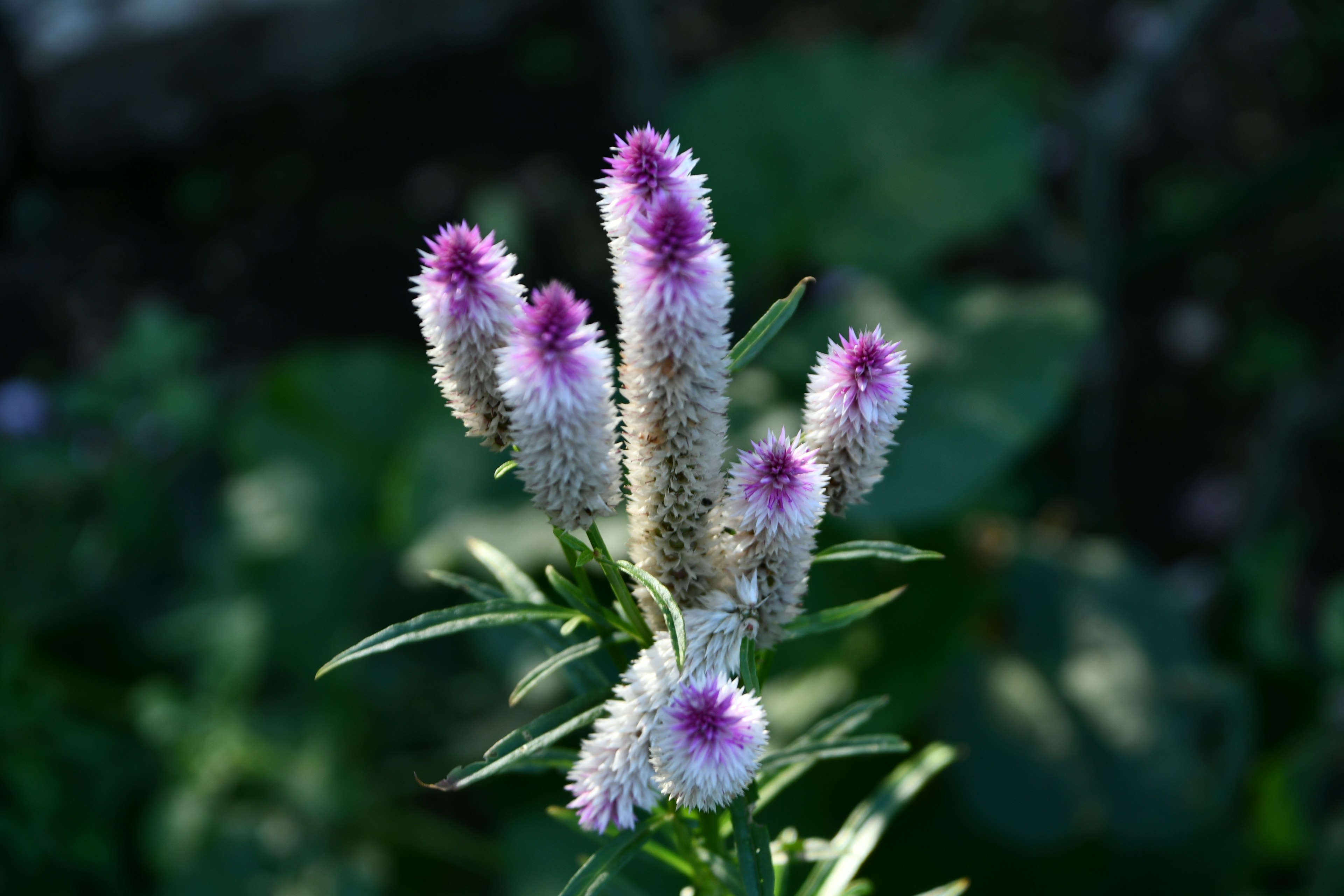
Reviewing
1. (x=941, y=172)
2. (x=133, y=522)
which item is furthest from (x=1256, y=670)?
(x=133, y=522)

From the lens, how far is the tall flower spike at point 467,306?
55cm

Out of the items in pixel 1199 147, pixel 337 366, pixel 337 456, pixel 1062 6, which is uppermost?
pixel 1062 6

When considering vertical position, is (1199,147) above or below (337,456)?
above

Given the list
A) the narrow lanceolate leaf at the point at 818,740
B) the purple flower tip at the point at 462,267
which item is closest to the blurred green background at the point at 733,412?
the narrow lanceolate leaf at the point at 818,740

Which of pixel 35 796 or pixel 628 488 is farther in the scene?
pixel 35 796

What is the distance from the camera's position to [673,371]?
55 cm

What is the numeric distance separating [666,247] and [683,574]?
21 centimetres

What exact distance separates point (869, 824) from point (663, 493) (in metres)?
0.31

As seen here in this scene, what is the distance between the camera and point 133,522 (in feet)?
8.87

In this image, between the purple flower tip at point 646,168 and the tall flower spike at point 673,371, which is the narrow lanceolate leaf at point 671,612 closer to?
the tall flower spike at point 673,371

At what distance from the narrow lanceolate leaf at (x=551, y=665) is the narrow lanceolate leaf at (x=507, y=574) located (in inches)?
2.7

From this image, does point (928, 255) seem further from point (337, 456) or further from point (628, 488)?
point (628, 488)

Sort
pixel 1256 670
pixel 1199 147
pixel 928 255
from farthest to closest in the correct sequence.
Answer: pixel 1199 147 → pixel 928 255 → pixel 1256 670

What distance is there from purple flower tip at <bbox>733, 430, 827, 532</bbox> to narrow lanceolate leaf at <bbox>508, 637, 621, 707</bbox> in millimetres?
134
